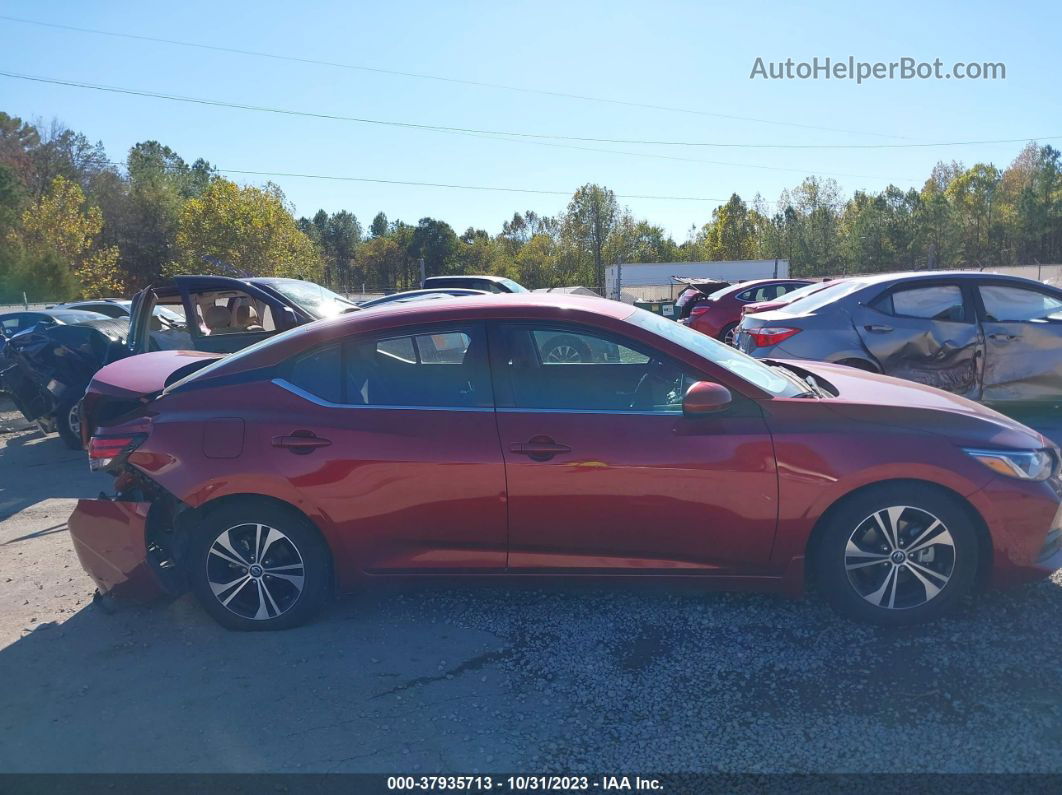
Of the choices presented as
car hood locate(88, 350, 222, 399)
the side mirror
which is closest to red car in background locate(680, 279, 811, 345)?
car hood locate(88, 350, 222, 399)

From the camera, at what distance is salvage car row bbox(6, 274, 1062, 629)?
3.45 meters

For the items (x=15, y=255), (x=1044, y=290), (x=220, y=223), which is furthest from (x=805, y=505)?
(x=15, y=255)

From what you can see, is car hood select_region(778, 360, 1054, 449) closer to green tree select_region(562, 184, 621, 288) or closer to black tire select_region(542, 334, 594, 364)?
black tire select_region(542, 334, 594, 364)

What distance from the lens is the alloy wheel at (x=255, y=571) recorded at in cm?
372

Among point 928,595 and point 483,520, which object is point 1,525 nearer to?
point 483,520

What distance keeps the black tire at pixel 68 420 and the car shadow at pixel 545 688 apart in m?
5.20

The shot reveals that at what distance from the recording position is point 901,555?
347 centimetres

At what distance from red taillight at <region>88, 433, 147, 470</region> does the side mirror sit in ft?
8.88

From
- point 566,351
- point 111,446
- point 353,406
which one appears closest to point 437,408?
point 353,406

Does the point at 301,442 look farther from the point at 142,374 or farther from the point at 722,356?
the point at 722,356

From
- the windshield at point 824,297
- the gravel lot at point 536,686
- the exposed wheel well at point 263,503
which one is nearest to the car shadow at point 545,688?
the gravel lot at point 536,686

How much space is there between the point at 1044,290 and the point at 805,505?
212 inches

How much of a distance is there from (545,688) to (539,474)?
3.06 feet

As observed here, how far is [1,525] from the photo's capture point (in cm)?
579
